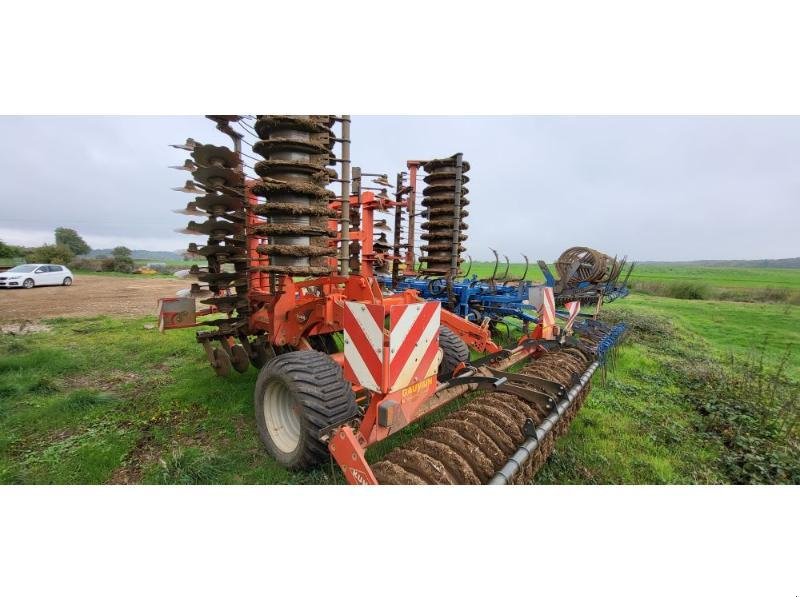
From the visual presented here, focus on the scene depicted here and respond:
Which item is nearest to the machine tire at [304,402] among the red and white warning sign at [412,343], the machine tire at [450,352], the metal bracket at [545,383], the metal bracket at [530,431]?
the red and white warning sign at [412,343]

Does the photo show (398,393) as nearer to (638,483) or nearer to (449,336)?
(449,336)

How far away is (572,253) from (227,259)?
41.2ft

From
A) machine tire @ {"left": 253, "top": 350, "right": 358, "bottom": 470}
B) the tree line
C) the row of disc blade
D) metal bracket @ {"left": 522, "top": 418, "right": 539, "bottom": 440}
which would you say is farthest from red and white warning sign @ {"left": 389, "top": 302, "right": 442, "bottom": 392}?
the tree line

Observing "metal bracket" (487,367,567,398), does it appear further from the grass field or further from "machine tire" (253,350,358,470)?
"machine tire" (253,350,358,470)

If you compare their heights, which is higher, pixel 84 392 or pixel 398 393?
pixel 398 393

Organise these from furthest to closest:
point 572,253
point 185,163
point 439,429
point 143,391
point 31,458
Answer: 1. point 572,253
2. point 143,391
3. point 185,163
4. point 31,458
5. point 439,429

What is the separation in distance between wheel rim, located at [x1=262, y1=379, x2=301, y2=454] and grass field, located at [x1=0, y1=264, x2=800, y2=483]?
22 centimetres

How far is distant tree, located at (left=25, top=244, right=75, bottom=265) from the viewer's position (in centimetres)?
1886

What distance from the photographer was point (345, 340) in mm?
2373

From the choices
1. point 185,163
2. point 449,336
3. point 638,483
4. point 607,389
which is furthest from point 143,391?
point 607,389

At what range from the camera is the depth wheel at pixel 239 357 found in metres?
4.85

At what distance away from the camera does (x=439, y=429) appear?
2459 mm

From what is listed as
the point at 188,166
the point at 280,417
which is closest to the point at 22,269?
the point at 188,166

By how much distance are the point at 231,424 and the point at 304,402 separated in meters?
1.93
